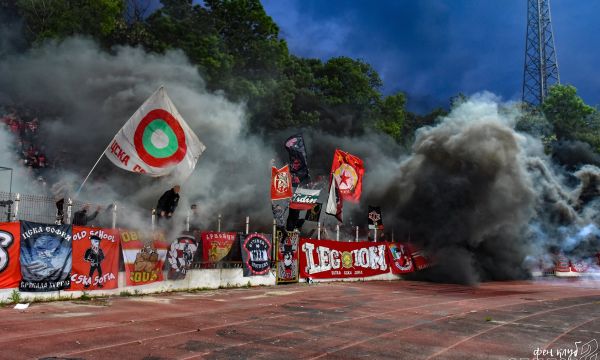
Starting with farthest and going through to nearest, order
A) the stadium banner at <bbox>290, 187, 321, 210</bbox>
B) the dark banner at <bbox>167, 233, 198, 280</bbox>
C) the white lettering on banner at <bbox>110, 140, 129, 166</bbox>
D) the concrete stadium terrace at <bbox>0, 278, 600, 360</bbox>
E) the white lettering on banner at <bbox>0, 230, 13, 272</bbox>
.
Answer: the stadium banner at <bbox>290, 187, 321, 210</bbox> < the dark banner at <bbox>167, 233, 198, 280</bbox> < the white lettering on banner at <bbox>110, 140, 129, 166</bbox> < the white lettering on banner at <bbox>0, 230, 13, 272</bbox> < the concrete stadium terrace at <bbox>0, 278, 600, 360</bbox>

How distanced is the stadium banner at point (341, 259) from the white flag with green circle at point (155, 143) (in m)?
7.98

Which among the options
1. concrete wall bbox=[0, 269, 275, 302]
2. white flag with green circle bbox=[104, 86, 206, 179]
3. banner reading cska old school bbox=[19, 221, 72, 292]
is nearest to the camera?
banner reading cska old school bbox=[19, 221, 72, 292]

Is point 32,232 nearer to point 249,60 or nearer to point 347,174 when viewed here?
point 347,174

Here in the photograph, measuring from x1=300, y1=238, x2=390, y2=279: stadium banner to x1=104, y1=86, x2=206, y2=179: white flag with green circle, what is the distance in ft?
26.2

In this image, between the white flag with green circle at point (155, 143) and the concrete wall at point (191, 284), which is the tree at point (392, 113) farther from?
the white flag with green circle at point (155, 143)

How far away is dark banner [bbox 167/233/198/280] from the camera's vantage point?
16109 mm

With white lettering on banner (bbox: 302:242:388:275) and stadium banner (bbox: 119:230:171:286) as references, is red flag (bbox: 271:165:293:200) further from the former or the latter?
stadium banner (bbox: 119:230:171:286)

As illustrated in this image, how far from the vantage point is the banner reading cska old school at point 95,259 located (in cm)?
1352

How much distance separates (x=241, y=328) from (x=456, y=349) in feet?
13.1

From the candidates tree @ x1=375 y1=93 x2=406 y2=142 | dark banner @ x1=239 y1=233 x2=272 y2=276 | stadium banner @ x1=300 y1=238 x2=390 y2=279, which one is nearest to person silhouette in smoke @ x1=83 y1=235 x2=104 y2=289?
dark banner @ x1=239 y1=233 x2=272 y2=276

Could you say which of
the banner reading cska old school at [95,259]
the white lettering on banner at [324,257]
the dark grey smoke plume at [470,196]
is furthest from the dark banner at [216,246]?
the dark grey smoke plume at [470,196]

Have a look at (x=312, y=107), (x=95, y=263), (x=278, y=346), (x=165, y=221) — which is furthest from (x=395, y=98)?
(x=278, y=346)

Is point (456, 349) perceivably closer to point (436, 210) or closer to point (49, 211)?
point (49, 211)

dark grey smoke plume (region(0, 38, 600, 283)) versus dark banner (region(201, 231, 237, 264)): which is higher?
dark grey smoke plume (region(0, 38, 600, 283))
